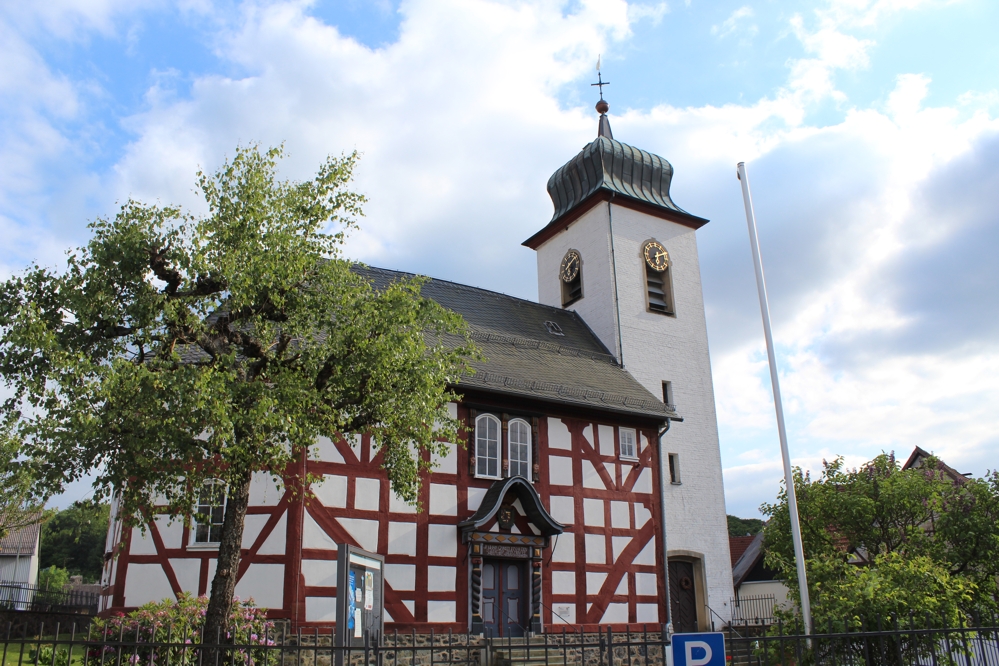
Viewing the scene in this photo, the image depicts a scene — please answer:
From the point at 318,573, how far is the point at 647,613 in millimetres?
8059

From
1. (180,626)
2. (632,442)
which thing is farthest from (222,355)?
(632,442)

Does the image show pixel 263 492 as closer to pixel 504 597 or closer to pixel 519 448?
pixel 504 597

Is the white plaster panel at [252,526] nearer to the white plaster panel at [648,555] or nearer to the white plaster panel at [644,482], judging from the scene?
the white plaster panel at [648,555]

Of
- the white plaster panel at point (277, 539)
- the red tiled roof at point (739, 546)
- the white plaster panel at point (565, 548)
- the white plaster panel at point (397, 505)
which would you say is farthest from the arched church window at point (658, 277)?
the red tiled roof at point (739, 546)

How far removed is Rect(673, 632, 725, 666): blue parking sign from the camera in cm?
560

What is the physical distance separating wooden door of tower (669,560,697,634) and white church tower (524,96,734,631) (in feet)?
0.09

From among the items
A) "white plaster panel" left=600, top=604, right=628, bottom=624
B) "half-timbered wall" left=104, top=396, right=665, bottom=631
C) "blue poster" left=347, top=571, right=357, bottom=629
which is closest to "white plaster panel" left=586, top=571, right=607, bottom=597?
"half-timbered wall" left=104, top=396, right=665, bottom=631

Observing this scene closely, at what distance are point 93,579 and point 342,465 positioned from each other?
190 ft

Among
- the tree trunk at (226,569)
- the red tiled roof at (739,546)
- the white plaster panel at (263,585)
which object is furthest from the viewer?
the red tiled roof at (739,546)

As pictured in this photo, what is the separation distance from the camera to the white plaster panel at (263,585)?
1420 centimetres

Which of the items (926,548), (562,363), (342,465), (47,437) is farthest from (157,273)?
(926,548)

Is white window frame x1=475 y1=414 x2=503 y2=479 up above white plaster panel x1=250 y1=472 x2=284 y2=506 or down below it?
above

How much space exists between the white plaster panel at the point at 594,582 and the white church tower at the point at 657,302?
3470 millimetres

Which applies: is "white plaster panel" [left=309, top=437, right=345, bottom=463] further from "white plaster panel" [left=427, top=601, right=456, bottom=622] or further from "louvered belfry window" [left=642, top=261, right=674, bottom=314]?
"louvered belfry window" [left=642, top=261, right=674, bottom=314]
